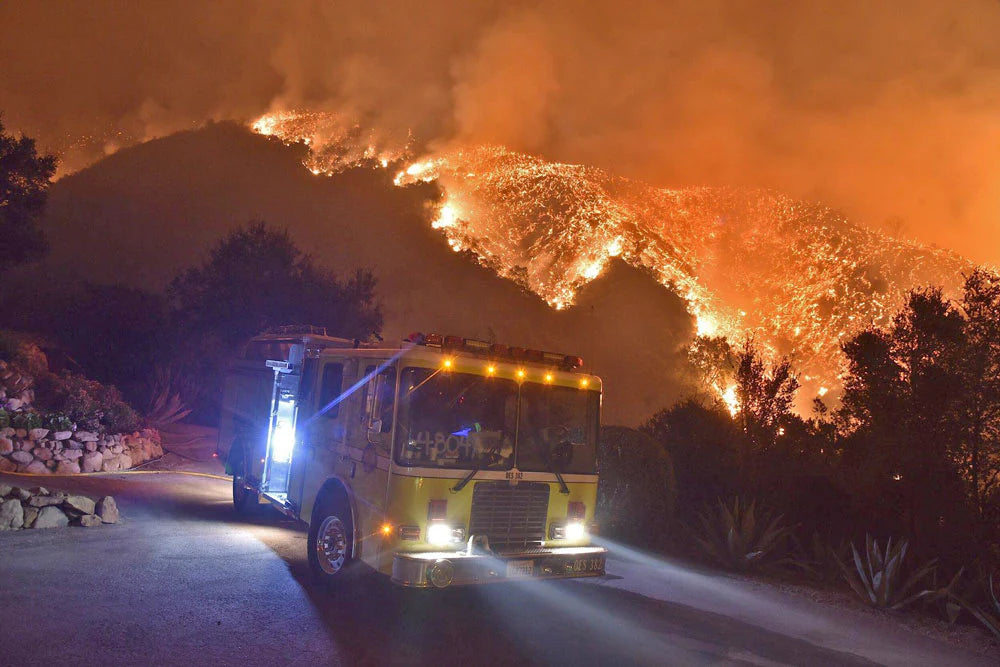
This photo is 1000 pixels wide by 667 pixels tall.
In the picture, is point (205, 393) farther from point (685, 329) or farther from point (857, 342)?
point (685, 329)

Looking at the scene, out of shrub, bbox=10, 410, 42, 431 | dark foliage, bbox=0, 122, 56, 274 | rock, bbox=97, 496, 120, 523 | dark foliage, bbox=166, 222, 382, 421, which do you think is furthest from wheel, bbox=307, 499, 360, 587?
dark foliage, bbox=0, 122, 56, 274

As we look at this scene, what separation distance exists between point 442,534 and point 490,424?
3.82ft

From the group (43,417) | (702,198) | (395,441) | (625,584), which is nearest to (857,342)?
(625,584)

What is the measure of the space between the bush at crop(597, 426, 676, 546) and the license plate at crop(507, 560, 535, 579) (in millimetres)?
5988

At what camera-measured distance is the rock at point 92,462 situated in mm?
14562

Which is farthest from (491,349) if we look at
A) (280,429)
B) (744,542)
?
(744,542)

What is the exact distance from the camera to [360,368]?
6.98m

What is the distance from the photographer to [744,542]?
32.5 feet

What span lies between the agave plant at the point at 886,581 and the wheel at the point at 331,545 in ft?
20.9

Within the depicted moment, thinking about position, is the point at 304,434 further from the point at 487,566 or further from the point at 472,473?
the point at 487,566

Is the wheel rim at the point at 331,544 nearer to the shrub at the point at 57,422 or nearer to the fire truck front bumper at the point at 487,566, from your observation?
the fire truck front bumper at the point at 487,566

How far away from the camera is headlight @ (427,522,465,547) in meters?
5.89

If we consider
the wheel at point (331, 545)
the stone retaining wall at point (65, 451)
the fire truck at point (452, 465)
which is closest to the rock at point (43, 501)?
the fire truck at point (452, 465)

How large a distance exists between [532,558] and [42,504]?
7287 mm
